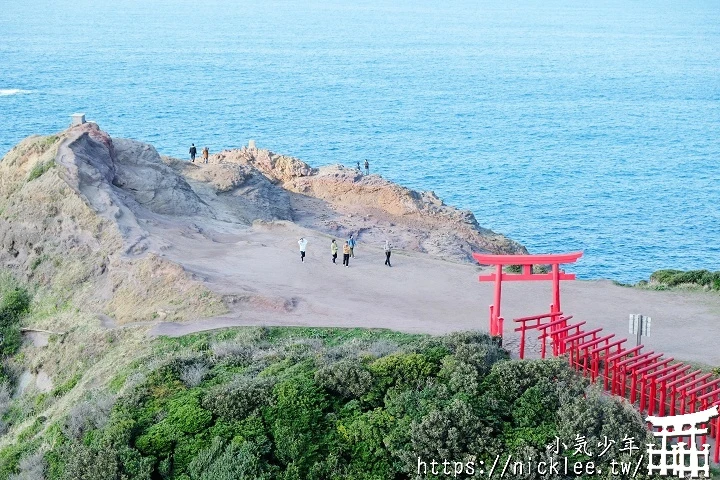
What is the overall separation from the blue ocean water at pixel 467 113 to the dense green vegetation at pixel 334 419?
1399 inches

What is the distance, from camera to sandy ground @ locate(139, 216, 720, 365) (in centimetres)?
2911

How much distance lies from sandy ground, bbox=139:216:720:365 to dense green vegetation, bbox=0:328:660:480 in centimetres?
512

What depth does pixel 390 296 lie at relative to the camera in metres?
32.8

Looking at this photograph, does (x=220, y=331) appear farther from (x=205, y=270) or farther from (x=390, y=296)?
(x=390, y=296)

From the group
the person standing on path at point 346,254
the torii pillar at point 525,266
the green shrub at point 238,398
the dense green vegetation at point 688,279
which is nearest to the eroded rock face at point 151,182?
the person standing on path at point 346,254

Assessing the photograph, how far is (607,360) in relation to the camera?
22016 millimetres

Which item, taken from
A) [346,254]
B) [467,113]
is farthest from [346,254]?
[467,113]

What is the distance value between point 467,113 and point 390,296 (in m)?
75.6

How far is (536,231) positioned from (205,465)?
154ft

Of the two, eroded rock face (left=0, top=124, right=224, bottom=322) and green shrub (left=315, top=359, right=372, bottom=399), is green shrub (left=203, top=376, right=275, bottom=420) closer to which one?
green shrub (left=315, top=359, right=372, bottom=399)

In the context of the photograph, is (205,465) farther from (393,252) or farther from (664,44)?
(664,44)

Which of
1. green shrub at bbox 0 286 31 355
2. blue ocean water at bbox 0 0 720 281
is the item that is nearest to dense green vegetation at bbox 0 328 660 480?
green shrub at bbox 0 286 31 355

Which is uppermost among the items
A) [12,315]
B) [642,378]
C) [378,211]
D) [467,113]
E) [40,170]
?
[40,170]

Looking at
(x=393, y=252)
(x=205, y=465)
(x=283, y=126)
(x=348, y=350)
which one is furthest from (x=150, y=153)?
(x=283, y=126)
